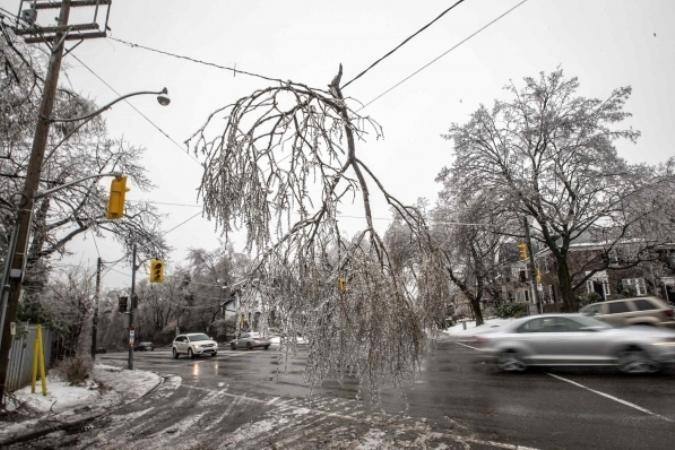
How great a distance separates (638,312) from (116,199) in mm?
17213

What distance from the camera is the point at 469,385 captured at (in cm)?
941

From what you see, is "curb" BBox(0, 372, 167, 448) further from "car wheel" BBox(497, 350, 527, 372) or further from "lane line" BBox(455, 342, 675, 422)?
"lane line" BBox(455, 342, 675, 422)

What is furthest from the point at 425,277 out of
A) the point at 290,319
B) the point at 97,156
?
the point at 97,156

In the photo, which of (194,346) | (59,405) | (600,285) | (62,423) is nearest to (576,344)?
(62,423)

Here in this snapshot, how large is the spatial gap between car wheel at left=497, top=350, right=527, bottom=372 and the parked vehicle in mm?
20670

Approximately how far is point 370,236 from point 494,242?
106 ft

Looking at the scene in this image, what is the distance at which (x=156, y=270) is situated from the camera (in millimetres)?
16750

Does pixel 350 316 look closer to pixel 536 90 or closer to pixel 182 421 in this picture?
pixel 182 421

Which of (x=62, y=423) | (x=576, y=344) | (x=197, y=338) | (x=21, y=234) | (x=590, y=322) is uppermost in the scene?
(x=21, y=234)

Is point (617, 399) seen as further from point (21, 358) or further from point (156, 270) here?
point (156, 270)

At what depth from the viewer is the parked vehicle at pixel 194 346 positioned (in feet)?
84.0

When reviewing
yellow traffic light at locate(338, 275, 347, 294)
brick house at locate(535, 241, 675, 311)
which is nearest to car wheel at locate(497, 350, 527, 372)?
yellow traffic light at locate(338, 275, 347, 294)

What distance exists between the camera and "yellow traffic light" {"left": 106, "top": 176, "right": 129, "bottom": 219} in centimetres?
795

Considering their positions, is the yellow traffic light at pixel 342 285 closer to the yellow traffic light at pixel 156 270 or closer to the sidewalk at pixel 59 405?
the sidewalk at pixel 59 405
